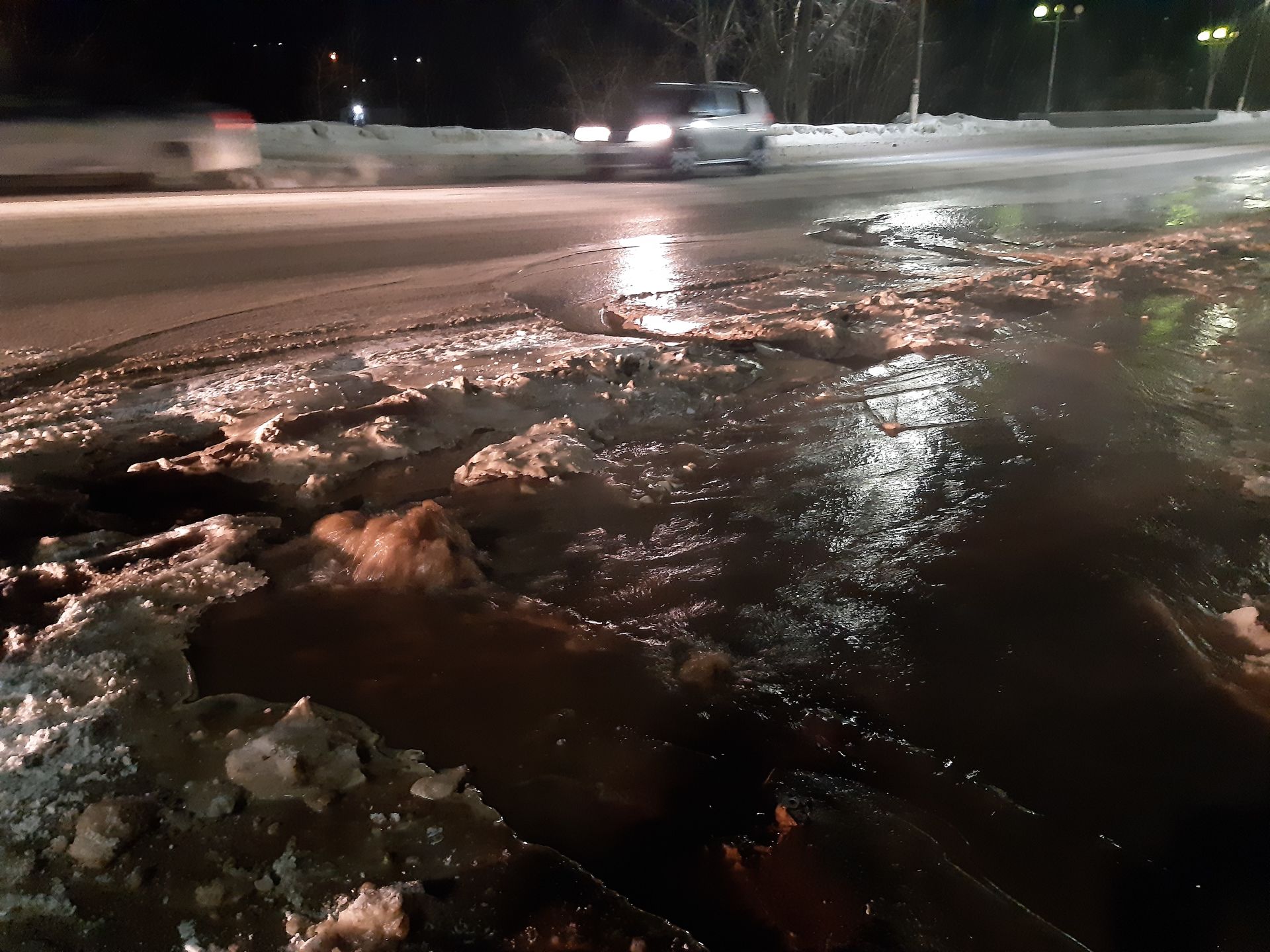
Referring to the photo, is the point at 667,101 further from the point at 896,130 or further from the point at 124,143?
the point at 896,130

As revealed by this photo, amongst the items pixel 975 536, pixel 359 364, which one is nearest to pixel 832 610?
pixel 975 536

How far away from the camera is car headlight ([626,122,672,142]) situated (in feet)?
50.5

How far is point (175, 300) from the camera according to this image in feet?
21.2

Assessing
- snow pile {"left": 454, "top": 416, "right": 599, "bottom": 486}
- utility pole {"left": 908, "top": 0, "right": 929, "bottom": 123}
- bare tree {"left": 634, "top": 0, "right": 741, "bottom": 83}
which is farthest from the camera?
bare tree {"left": 634, "top": 0, "right": 741, "bottom": 83}

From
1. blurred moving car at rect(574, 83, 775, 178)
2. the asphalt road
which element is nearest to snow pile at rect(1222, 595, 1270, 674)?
the asphalt road

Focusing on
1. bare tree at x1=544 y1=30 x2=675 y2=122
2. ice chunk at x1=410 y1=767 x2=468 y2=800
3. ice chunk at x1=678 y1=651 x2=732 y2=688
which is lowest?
ice chunk at x1=678 y1=651 x2=732 y2=688

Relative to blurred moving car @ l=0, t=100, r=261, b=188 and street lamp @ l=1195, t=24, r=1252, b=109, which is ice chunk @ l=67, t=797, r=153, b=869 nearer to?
blurred moving car @ l=0, t=100, r=261, b=188

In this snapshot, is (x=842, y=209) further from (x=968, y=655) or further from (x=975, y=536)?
(x=968, y=655)

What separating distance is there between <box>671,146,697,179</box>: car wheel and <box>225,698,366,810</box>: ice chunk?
1490cm

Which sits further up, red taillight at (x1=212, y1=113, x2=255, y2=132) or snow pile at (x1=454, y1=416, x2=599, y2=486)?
red taillight at (x1=212, y1=113, x2=255, y2=132)

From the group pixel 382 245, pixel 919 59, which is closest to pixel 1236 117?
pixel 919 59

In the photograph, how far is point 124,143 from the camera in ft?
38.9

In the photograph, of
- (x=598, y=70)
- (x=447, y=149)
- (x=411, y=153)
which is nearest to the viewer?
(x=411, y=153)

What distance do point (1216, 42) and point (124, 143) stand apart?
157 feet
